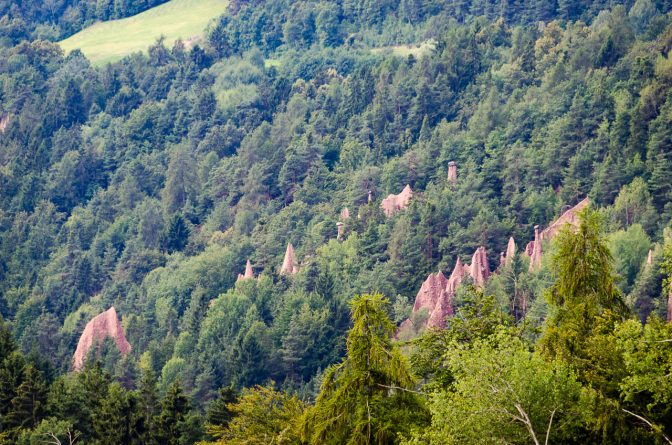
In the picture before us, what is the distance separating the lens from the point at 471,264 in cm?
7562

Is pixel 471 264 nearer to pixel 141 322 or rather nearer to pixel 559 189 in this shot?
pixel 559 189

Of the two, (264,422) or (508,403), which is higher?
(508,403)

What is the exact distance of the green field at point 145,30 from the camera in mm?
143625

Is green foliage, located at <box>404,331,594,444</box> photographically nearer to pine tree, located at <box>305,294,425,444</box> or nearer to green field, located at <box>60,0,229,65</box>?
pine tree, located at <box>305,294,425,444</box>

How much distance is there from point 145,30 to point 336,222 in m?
63.6

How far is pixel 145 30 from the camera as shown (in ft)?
488

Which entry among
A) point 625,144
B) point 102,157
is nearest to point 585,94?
point 625,144

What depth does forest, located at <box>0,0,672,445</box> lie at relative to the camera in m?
22.2

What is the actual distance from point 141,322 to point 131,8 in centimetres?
7190

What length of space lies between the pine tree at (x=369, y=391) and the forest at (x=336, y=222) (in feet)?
0.12

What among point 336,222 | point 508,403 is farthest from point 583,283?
point 336,222

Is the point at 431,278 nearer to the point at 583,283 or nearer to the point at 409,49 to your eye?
the point at 583,283

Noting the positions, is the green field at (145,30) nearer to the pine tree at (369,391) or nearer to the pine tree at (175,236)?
the pine tree at (175,236)

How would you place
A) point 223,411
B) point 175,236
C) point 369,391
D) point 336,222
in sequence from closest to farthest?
point 369,391 → point 223,411 → point 336,222 → point 175,236
